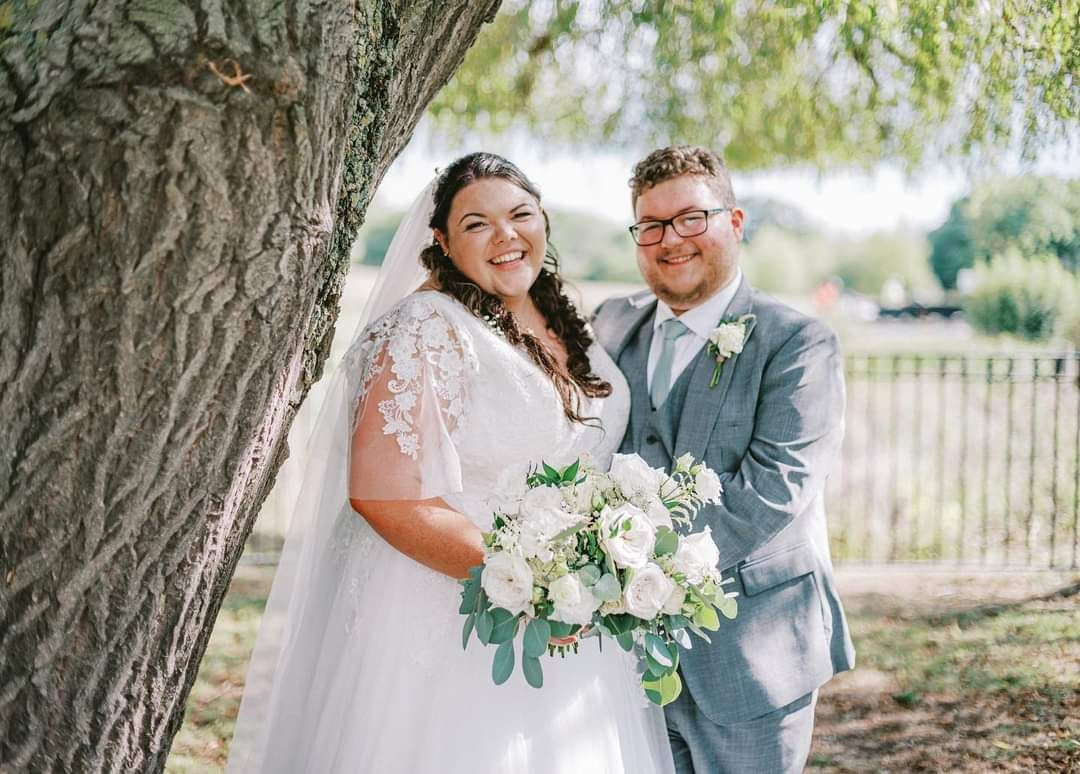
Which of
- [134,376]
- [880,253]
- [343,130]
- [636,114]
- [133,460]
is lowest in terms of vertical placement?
[133,460]

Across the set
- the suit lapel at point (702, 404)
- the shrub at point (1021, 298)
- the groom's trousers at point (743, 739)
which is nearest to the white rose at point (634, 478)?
the suit lapel at point (702, 404)

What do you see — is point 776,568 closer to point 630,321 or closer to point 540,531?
point 630,321

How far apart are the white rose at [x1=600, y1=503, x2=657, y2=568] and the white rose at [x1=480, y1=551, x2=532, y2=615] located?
195 mm

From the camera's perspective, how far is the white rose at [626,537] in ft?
7.08

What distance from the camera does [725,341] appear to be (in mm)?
3191

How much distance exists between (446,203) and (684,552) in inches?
57.3

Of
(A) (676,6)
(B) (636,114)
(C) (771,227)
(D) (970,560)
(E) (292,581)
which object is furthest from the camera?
(C) (771,227)

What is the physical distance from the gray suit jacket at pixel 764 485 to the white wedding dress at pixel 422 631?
32cm

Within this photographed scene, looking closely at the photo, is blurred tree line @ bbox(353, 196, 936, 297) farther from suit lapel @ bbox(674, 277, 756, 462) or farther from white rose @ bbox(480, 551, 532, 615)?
white rose @ bbox(480, 551, 532, 615)

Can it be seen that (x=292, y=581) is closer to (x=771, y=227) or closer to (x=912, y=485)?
(x=912, y=485)

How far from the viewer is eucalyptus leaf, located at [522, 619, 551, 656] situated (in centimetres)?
223

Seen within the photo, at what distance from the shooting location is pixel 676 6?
4695mm

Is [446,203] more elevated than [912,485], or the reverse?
[446,203]

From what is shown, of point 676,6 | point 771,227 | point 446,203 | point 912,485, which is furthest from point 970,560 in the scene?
point 771,227
